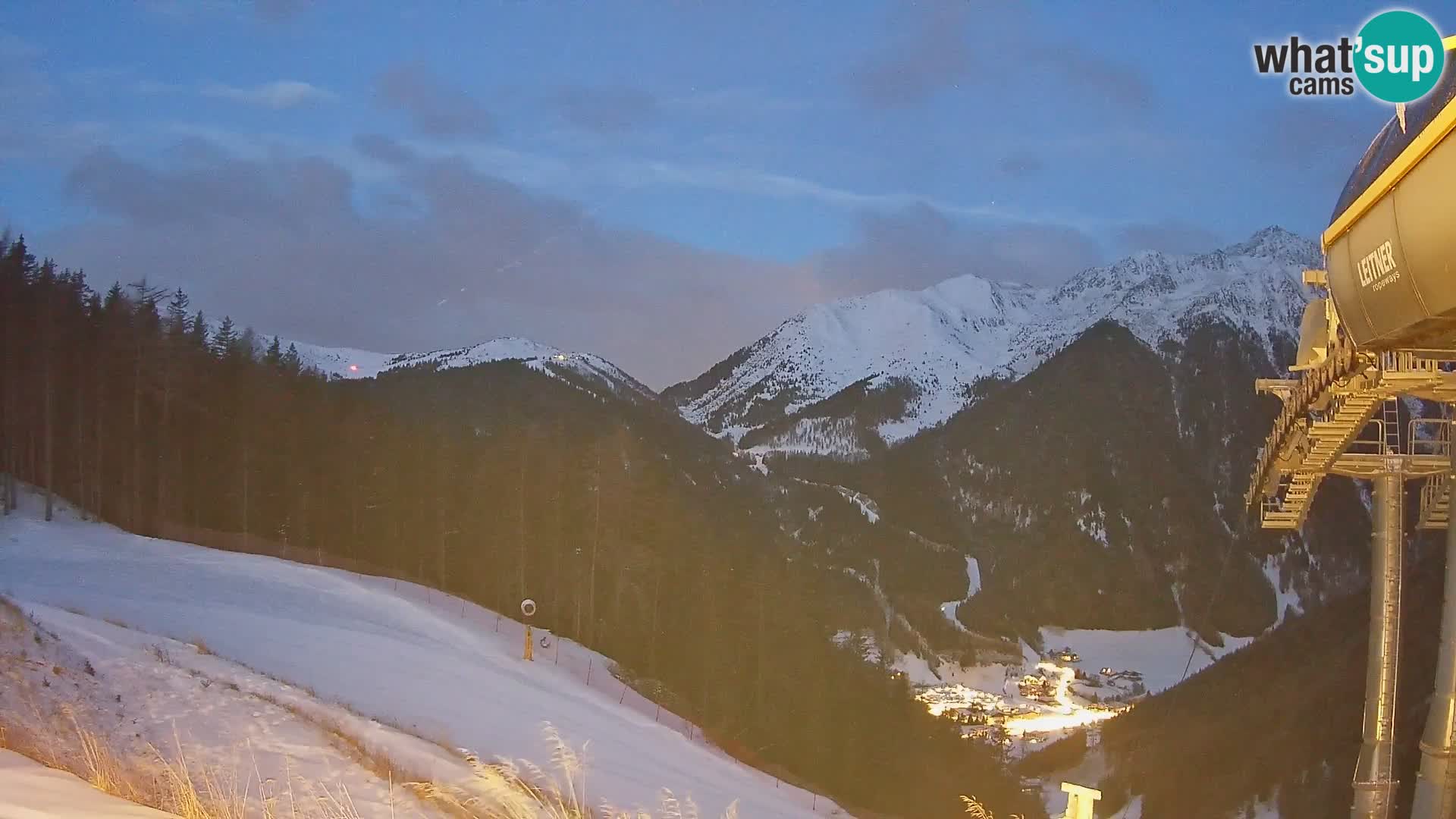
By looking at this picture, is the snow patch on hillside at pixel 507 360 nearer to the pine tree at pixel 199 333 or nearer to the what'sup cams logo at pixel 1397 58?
the pine tree at pixel 199 333

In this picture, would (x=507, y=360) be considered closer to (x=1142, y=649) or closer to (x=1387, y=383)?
(x=1142, y=649)

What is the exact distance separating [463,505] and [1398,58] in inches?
2053

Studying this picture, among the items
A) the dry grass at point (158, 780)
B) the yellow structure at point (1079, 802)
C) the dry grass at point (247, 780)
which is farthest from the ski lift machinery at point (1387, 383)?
the dry grass at point (158, 780)

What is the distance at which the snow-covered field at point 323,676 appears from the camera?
11.5 metres

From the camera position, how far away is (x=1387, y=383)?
15414mm

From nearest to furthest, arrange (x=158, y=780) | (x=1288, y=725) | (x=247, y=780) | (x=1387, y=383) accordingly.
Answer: (x=158, y=780), (x=247, y=780), (x=1387, y=383), (x=1288, y=725)

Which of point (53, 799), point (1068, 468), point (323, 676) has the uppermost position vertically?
point (1068, 468)

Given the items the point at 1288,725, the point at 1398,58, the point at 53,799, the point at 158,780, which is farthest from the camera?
the point at 1288,725

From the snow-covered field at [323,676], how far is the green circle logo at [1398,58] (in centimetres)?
830

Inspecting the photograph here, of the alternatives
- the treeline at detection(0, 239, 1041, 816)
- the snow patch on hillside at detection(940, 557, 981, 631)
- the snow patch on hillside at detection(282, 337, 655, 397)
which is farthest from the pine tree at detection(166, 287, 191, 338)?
the snow patch on hillside at detection(940, 557, 981, 631)

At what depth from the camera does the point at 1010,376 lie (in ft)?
652

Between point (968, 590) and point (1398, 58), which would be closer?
point (1398, 58)

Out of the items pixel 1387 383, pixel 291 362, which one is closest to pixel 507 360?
pixel 291 362

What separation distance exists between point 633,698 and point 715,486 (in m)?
51.1
